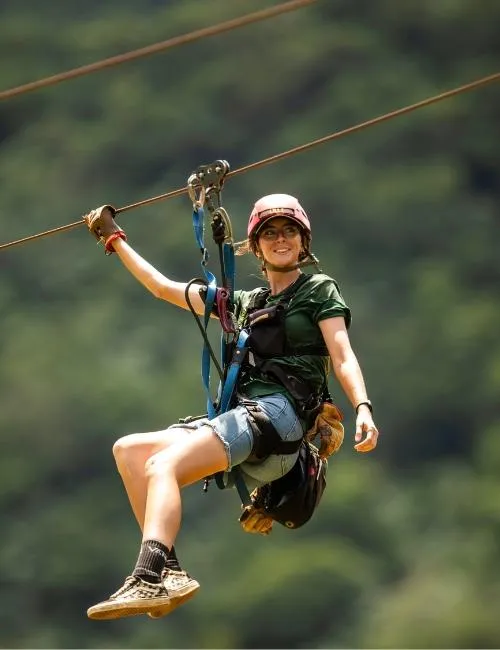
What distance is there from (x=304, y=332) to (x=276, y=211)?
0.38 m

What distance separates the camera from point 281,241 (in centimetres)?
591

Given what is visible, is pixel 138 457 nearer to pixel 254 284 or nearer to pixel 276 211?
pixel 276 211

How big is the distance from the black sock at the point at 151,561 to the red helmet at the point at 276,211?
109cm

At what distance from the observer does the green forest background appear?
2981 cm

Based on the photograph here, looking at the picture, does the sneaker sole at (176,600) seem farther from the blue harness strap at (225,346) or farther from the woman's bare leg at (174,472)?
the blue harness strap at (225,346)

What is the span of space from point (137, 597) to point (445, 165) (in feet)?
145

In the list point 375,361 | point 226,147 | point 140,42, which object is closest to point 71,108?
point 140,42

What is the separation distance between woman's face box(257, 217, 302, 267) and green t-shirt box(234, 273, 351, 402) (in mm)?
93

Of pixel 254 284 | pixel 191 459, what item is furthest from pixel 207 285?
pixel 254 284

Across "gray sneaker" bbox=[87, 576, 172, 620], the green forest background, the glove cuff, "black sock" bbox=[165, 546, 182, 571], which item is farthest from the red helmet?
the green forest background

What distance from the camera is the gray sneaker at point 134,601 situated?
206 inches

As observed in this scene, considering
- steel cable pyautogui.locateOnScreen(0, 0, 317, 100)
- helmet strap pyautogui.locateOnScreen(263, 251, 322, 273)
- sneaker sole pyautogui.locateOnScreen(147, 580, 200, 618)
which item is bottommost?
sneaker sole pyautogui.locateOnScreen(147, 580, 200, 618)

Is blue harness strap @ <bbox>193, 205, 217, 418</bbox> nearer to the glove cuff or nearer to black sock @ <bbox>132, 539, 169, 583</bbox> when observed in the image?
the glove cuff

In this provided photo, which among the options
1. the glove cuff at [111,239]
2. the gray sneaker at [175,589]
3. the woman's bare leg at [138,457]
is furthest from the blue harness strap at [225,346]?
the gray sneaker at [175,589]
